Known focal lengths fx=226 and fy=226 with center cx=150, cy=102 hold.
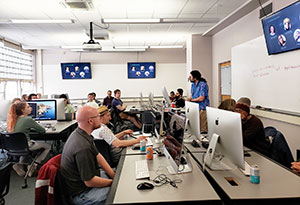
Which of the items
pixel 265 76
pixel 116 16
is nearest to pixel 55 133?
pixel 116 16

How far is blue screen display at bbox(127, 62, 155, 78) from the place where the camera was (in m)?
9.98

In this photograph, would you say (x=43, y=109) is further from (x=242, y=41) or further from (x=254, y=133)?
(x=242, y=41)

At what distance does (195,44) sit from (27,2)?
184 inches

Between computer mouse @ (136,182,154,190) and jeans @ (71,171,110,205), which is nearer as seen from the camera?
computer mouse @ (136,182,154,190)

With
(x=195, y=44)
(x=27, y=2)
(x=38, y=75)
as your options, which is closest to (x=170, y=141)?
(x=27, y=2)

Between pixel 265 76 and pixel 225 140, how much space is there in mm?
2955

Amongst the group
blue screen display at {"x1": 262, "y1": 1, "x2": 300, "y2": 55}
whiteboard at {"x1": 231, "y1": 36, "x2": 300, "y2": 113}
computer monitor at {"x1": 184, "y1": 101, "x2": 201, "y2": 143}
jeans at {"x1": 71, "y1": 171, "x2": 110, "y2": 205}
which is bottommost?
jeans at {"x1": 71, "y1": 171, "x2": 110, "y2": 205}

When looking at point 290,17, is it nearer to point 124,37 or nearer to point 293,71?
point 293,71

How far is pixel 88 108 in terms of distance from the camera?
2.00m

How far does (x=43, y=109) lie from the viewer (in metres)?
4.32

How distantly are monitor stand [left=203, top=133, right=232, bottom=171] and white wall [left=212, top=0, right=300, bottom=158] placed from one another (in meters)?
2.18

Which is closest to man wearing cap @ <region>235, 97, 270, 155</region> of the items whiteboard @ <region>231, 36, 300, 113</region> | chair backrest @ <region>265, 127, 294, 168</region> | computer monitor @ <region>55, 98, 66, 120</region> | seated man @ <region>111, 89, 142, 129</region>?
chair backrest @ <region>265, 127, 294, 168</region>

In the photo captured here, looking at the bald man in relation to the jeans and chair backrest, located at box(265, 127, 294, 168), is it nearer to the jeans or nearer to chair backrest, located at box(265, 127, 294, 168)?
the jeans

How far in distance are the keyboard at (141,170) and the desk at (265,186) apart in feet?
1.62
